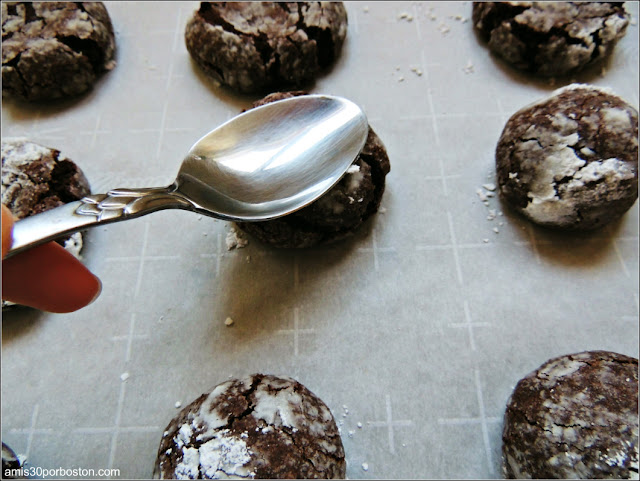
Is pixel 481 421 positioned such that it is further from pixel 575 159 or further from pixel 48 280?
pixel 48 280

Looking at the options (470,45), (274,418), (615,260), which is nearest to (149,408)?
(274,418)

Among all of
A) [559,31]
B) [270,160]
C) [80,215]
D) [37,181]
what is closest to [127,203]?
[80,215]

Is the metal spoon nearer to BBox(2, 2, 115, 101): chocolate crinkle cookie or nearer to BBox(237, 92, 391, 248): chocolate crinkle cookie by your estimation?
BBox(237, 92, 391, 248): chocolate crinkle cookie

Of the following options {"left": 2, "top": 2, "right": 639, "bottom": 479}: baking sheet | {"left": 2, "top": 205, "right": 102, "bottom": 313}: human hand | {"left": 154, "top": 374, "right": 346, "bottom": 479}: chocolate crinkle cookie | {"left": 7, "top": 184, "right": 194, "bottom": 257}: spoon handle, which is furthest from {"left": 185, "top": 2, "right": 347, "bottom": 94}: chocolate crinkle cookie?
{"left": 154, "top": 374, "right": 346, "bottom": 479}: chocolate crinkle cookie

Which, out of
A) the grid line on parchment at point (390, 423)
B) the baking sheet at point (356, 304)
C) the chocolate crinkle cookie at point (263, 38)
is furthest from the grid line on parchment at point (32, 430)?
the chocolate crinkle cookie at point (263, 38)

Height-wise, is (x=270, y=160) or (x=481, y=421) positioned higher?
(x=270, y=160)
